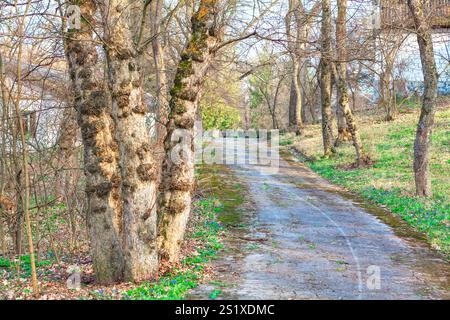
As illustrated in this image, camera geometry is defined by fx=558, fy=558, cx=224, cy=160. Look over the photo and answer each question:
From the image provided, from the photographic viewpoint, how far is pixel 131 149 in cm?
858

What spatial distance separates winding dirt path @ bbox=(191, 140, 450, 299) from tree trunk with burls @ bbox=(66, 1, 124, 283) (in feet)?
5.43

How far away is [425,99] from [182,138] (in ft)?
28.7

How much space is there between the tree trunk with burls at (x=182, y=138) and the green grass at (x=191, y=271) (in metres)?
0.49

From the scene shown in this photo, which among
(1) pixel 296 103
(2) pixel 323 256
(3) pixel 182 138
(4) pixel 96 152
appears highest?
(1) pixel 296 103

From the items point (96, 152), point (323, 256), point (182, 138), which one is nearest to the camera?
point (96, 152)

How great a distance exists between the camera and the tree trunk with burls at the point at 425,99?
15.3 m

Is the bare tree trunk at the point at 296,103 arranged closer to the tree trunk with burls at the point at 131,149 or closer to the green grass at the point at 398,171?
the green grass at the point at 398,171

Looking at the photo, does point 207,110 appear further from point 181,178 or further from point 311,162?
point 181,178

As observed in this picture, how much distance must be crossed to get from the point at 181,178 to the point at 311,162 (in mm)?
16025

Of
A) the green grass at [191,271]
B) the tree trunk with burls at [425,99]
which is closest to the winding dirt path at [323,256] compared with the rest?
the green grass at [191,271]

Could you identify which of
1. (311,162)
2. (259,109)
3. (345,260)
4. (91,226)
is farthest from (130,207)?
(259,109)

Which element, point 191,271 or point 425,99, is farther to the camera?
point 425,99

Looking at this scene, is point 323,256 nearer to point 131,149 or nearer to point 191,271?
point 191,271

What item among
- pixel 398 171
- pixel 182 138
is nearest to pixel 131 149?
pixel 182 138
